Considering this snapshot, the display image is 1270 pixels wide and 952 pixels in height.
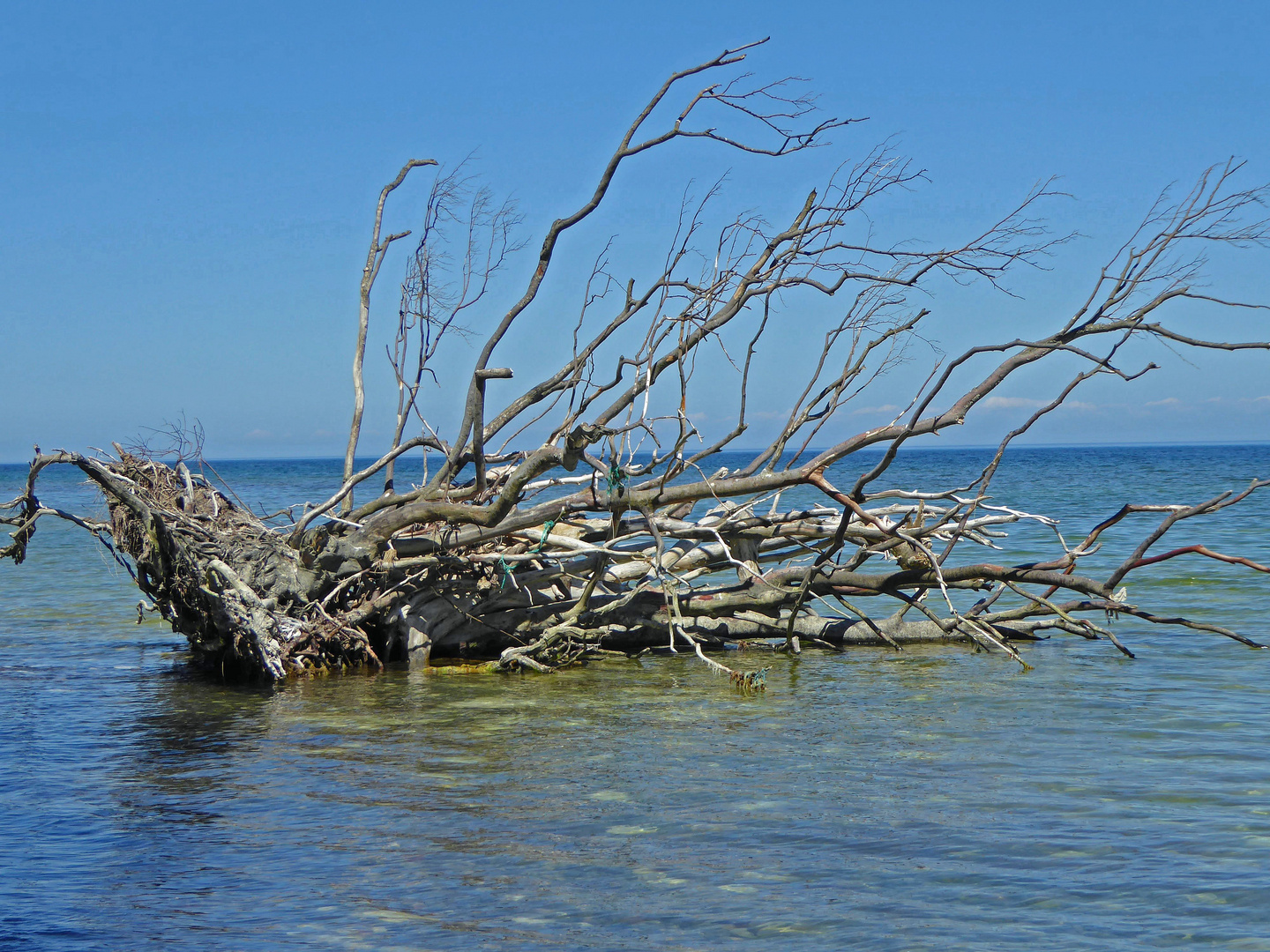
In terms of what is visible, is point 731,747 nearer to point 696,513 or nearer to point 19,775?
point 19,775

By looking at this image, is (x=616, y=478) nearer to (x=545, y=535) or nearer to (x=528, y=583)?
(x=545, y=535)

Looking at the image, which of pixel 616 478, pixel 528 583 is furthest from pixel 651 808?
pixel 528 583

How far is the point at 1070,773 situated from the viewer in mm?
5852

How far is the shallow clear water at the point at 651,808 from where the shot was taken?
4117 millimetres

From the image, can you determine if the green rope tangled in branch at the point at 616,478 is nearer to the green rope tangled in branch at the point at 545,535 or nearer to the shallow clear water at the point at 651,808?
the green rope tangled in branch at the point at 545,535

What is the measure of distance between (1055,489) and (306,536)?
3771 cm

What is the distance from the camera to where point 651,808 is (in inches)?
213

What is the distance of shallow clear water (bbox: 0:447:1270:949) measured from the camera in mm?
4117

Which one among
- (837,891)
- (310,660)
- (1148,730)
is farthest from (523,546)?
(837,891)

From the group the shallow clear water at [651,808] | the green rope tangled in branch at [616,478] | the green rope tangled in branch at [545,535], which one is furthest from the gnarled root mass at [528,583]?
the shallow clear water at [651,808]

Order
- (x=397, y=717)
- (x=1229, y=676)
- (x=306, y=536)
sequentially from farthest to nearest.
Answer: (x=306, y=536) → (x=1229, y=676) → (x=397, y=717)

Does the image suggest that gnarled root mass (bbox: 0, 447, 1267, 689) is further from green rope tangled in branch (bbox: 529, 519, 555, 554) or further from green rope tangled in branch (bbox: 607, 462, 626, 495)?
green rope tangled in branch (bbox: 607, 462, 626, 495)

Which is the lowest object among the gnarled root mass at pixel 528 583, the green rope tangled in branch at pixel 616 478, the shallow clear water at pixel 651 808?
the shallow clear water at pixel 651 808

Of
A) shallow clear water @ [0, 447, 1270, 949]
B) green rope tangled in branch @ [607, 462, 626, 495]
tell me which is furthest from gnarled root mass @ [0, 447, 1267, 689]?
shallow clear water @ [0, 447, 1270, 949]
